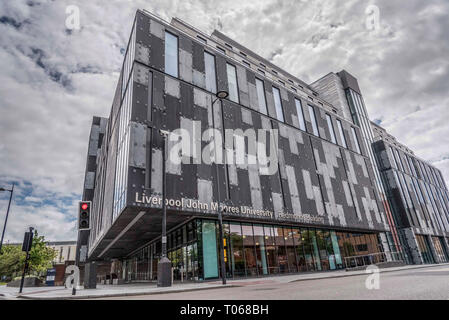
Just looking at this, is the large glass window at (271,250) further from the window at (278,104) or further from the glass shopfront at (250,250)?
the window at (278,104)

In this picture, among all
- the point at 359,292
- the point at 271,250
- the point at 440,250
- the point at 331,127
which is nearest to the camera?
the point at 359,292

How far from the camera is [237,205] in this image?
69.6 feet

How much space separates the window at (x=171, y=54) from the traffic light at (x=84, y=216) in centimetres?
1434

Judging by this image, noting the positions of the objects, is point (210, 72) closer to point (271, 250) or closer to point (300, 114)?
point (300, 114)

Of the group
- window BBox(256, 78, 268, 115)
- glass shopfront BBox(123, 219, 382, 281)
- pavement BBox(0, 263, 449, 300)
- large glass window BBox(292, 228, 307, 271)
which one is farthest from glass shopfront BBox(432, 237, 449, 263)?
window BBox(256, 78, 268, 115)

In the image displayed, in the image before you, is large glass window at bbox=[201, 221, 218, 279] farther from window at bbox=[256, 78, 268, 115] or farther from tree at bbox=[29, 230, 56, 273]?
tree at bbox=[29, 230, 56, 273]

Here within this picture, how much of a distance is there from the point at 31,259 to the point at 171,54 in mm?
→ 34868

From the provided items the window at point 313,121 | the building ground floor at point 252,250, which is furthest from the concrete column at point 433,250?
the window at point 313,121

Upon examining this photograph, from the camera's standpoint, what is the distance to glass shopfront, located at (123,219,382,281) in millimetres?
19797

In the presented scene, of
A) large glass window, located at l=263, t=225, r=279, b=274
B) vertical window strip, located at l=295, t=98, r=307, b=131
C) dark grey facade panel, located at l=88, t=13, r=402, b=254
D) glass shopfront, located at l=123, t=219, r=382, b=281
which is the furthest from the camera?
vertical window strip, located at l=295, t=98, r=307, b=131

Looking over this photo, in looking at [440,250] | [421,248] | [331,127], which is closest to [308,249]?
[331,127]

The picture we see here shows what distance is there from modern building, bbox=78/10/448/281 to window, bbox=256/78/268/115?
0.16 meters

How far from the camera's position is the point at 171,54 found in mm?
23328
